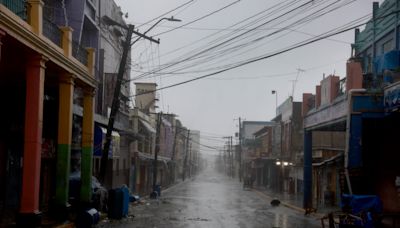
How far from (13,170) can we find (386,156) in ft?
59.8

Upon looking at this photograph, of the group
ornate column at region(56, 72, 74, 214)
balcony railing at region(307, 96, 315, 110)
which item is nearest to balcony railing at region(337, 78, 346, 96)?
balcony railing at region(307, 96, 315, 110)

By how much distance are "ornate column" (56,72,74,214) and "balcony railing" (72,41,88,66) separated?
1.78 m

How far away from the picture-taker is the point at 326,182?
3784 centimetres

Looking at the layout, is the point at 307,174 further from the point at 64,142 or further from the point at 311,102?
the point at 64,142

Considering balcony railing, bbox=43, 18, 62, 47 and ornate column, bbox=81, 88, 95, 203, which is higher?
balcony railing, bbox=43, 18, 62, 47

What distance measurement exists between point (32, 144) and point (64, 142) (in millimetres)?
3362

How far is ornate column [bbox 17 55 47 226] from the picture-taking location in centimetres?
1524

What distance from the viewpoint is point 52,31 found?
18172 millimetres

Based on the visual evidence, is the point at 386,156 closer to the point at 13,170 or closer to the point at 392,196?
the point at 392,196

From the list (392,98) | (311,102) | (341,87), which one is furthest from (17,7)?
(311,102)

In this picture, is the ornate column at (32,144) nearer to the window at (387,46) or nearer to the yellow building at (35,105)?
the yellow building at (35,105)

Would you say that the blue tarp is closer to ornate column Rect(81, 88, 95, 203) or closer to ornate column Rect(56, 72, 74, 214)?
ornate column Rect(56, 72, 74, 214)

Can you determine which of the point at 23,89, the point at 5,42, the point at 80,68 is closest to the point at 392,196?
the point at 80,68

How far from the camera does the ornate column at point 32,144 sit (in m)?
15.2
